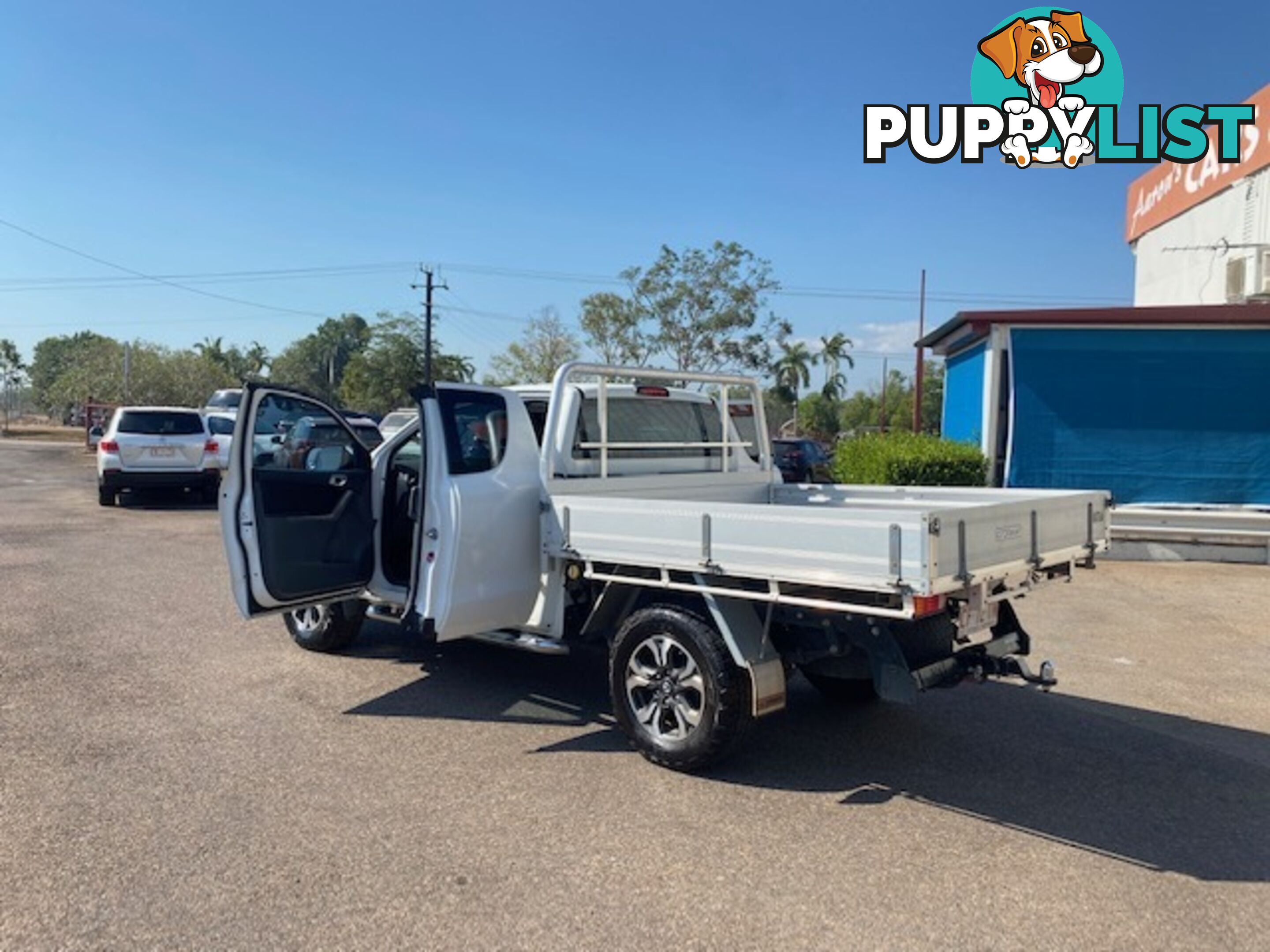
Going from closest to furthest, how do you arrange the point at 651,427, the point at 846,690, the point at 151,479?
the point at 846,690 → the point at 651,427 → the point at 151,479

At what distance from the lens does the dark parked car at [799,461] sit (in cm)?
2131

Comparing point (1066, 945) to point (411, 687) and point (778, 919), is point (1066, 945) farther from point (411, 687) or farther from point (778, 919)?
point (411, 687)

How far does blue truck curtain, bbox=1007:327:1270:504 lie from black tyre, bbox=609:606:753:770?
33.0 ft

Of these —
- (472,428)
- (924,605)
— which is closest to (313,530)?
(472,428)

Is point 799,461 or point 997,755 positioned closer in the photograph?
point 997,755

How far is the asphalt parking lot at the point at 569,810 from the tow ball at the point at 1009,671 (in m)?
0.49

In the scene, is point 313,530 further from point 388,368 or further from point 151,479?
point 388,368

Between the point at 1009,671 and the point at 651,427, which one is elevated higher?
the point at 651,427

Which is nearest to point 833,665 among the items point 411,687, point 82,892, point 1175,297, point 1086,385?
point 411,687

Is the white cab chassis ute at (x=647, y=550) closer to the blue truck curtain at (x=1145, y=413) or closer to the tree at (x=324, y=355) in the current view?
the blue truck curtain at (x=1145, y=413)

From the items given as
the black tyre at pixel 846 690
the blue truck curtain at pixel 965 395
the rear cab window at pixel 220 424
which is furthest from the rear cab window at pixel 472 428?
the rear cab window at pixel 220 424

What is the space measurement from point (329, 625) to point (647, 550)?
295 centimetres

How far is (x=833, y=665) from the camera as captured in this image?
4480 mm

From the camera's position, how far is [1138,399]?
12.8m
